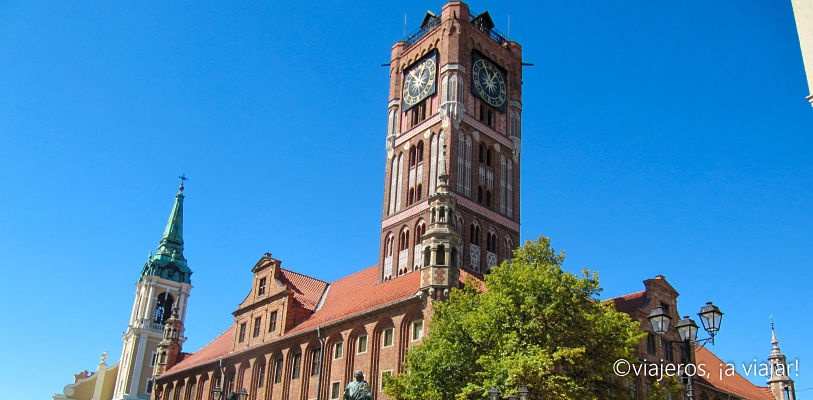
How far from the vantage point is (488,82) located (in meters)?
55.9

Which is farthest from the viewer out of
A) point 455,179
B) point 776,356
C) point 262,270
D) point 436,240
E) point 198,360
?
point 776,356

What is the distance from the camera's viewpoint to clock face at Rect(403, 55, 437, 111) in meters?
54.7

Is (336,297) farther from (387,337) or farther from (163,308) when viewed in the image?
(163,308)

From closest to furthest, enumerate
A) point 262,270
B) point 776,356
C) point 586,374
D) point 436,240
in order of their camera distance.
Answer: point 586,374 → point 436,240 → point 262,270 → point 776,356

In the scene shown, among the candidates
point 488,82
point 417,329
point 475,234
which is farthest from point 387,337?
point 488,82

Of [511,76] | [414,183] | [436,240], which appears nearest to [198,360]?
[414,183]

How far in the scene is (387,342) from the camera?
4297 cm

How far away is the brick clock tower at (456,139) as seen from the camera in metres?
49.7

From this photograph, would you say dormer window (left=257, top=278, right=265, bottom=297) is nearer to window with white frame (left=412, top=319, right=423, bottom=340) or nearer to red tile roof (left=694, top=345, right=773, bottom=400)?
window with white frame (left=412, top=319, right=423, bottom=340)

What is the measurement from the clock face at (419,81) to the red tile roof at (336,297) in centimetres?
1319

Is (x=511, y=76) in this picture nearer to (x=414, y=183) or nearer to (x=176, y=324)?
(x=414, y=183)

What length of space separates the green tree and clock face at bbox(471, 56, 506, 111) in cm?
2368

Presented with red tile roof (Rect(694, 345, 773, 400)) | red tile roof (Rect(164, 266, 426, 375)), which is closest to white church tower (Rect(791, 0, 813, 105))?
red tile roof (Rect(164, 266, 426, 375))

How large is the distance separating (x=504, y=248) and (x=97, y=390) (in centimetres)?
6247
